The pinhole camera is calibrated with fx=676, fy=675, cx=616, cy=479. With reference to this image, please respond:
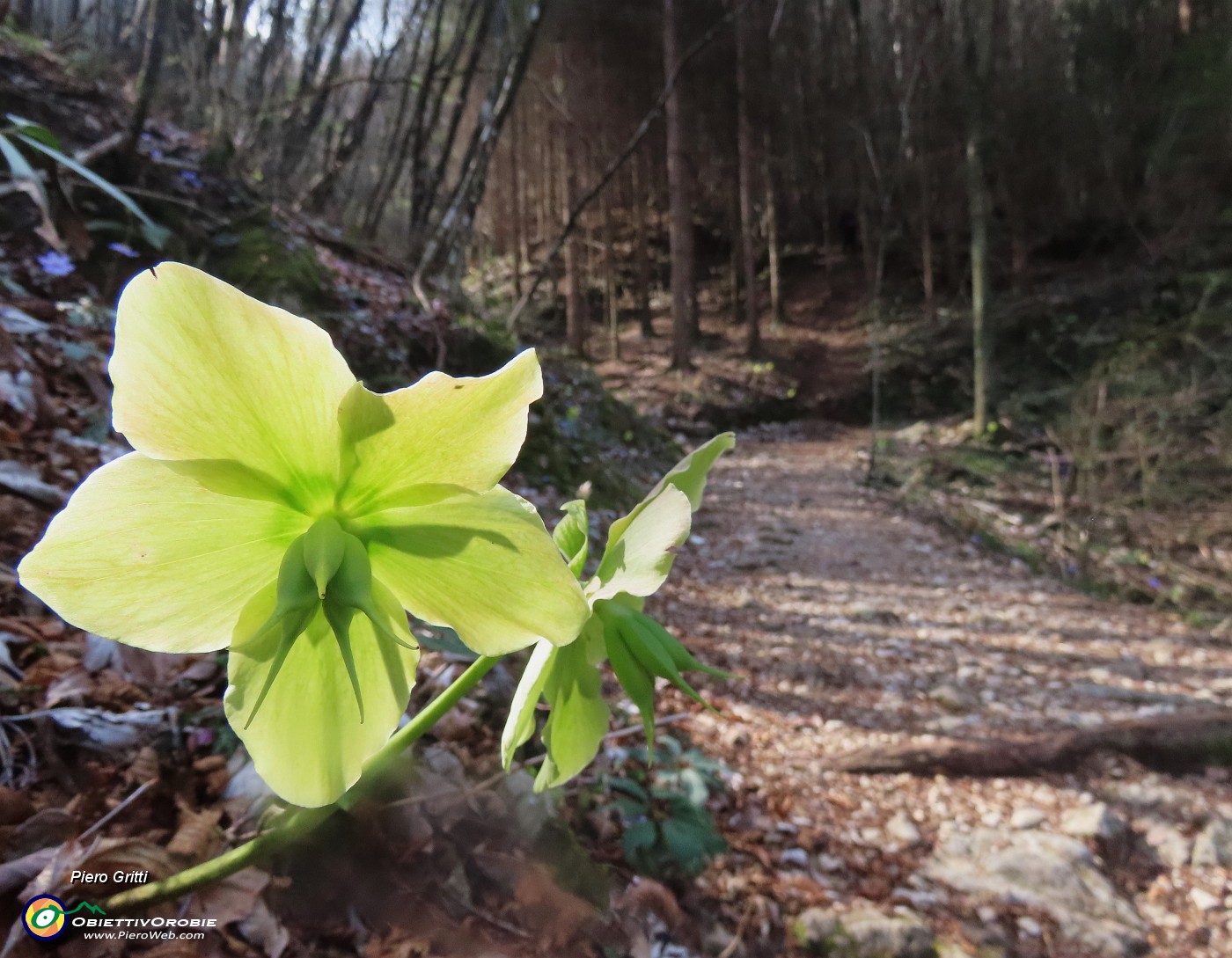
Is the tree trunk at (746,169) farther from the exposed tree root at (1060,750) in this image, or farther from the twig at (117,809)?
the twig at (117,809)

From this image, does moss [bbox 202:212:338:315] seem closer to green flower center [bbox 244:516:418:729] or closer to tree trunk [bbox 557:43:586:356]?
green flower center [bbox 244:516:418:729]

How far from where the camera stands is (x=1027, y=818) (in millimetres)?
1987

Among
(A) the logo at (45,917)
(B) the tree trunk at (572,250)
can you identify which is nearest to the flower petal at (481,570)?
(A) the logo at (45,917)

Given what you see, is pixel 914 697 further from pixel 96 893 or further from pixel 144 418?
pixel 144 418

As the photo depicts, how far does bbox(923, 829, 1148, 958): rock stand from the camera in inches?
61.9

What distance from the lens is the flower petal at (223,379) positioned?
18.1 inches

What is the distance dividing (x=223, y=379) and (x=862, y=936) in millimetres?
1608

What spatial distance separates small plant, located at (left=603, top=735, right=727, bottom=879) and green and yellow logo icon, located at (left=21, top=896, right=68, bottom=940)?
903 mm

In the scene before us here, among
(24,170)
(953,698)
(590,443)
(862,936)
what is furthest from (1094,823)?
(590,443)

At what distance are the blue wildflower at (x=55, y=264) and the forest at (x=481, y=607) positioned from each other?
4cm

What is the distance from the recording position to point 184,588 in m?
0.53

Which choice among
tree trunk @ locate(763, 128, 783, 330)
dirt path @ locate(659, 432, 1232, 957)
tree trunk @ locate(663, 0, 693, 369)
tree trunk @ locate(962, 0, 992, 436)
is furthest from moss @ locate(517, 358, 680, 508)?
tree trunk @ locate(763, 128, 783, 330)

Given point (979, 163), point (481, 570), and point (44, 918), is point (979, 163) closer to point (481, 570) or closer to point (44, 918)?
point (481, 570)

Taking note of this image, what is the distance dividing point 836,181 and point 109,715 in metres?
17.2
